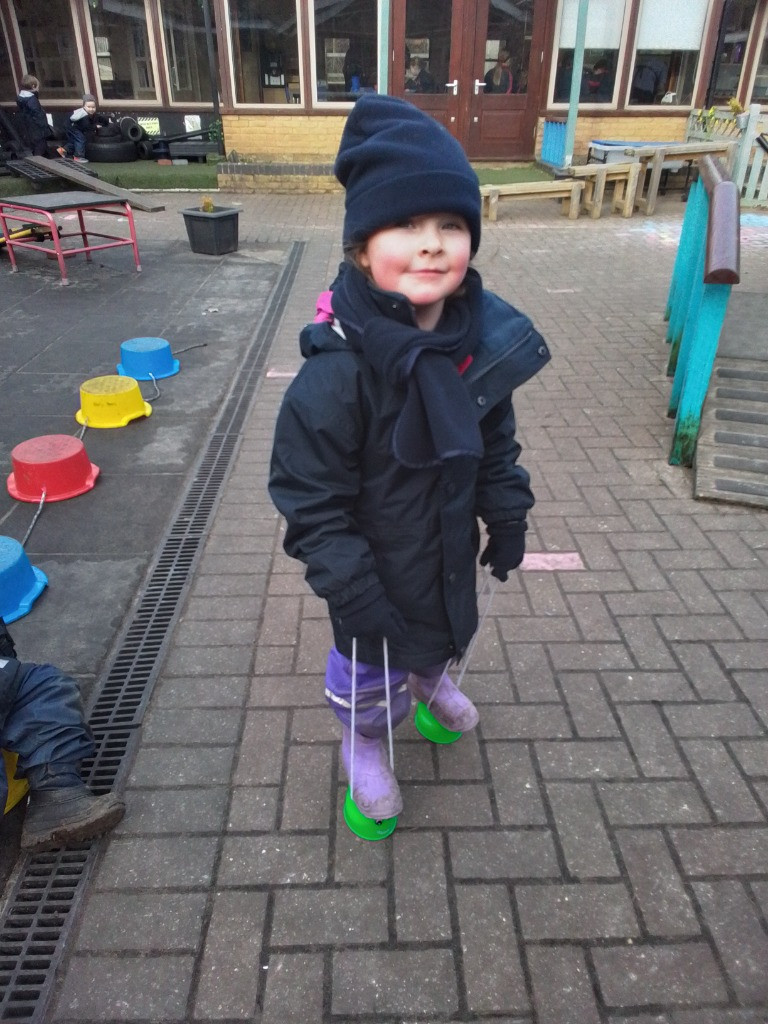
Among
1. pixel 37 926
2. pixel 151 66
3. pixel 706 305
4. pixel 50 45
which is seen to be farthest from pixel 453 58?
pixel 37 926

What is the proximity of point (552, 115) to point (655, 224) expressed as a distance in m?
4.19

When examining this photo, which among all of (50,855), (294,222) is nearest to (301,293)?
(294,222)

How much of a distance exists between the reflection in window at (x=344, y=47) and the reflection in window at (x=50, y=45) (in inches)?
205

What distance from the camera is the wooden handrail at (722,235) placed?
3570 mm

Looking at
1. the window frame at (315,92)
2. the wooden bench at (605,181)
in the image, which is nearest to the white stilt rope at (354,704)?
the wooden bench at (605,181)

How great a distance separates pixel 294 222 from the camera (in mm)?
10906

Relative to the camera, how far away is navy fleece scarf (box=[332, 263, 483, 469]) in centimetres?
154

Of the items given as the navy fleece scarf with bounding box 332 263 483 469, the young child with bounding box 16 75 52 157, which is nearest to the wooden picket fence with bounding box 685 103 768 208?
the navy fleece scarf with bounding box 332 263 483 469

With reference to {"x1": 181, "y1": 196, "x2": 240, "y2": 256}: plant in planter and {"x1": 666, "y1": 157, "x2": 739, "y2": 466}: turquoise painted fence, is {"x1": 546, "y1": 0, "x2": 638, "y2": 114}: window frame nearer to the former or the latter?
{"x1": 181, "y1": 196, "x2": 240, "y2": 256}: plant in planter

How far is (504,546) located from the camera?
1.99 m

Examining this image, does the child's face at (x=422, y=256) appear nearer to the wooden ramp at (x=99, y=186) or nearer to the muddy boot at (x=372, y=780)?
the muddy boot at (x=372, y=780)

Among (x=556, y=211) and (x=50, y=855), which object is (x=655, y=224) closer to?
(x=556, y=211)

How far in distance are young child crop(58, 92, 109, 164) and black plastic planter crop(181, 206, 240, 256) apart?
20.8 feet

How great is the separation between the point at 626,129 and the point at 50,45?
11.6 meters
